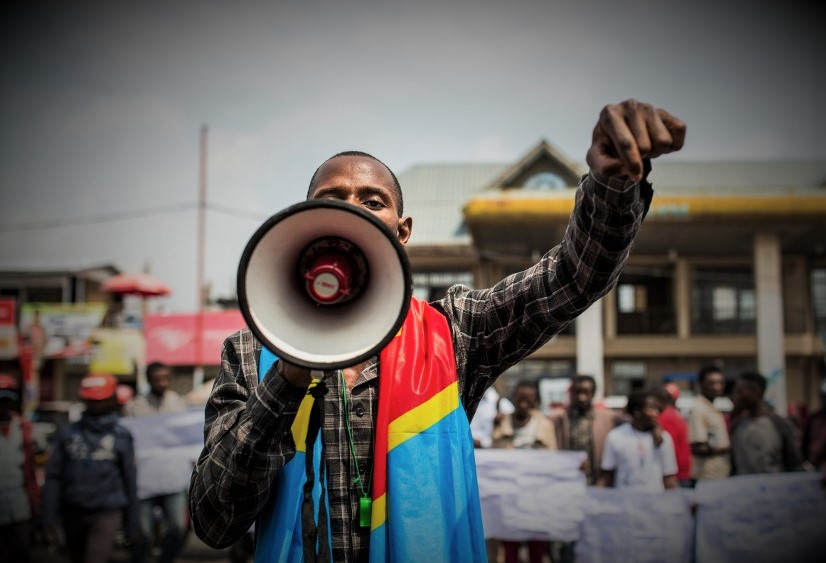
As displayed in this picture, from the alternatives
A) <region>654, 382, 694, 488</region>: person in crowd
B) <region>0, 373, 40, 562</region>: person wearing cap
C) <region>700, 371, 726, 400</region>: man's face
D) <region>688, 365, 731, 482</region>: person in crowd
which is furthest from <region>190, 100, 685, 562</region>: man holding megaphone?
<region>700, 371, 726, 400</region>: man's face

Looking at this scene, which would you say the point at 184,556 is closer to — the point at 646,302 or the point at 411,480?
the point at 411,480

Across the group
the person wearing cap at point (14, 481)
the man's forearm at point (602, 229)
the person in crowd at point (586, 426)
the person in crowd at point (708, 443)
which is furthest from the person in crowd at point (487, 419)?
the man's forearm at point (602, 229)

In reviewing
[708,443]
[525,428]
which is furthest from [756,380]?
[525,428]

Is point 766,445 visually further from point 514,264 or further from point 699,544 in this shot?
point 514,264

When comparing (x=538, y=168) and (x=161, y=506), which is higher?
(x=538, y=168)

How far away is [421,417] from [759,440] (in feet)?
18.5

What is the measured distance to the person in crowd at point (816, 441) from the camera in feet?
20.4

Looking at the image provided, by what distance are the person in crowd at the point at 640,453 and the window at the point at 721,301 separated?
17288mm

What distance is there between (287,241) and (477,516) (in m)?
0.72

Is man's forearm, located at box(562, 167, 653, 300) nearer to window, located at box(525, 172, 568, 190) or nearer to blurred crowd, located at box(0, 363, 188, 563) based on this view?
blurred crowd, located at box(0, 363, 188, 563)

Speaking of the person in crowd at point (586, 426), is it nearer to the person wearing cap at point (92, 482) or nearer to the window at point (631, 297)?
the person wearing cap at point (92, 482)

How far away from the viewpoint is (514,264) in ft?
72.2

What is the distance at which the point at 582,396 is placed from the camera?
738cm

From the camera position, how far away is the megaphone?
54.1 inches
